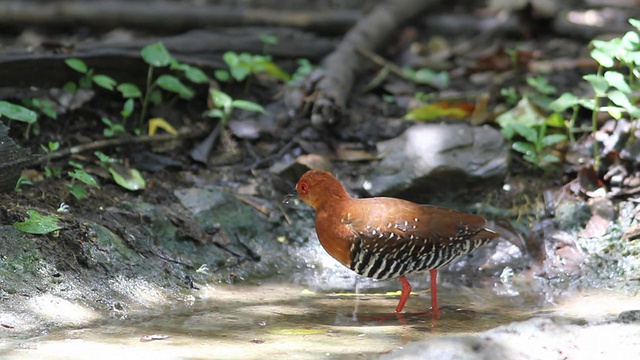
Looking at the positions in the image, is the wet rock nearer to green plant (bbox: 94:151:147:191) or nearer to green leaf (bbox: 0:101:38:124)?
green plant (bbox: 94:151:147:191)

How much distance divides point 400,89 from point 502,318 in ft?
11.6

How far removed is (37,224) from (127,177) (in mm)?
1202

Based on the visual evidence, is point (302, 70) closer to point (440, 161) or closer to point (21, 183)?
point (440, 161)

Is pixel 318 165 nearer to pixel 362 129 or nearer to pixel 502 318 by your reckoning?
pixel 362 129

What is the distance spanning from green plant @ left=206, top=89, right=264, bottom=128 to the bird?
156 centimetres

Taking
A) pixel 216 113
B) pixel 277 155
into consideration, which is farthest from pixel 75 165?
pixel 277 155

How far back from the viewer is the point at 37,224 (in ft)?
14.4

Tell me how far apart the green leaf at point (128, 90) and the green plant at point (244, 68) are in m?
0.82

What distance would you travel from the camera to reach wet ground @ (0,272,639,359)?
3416mm

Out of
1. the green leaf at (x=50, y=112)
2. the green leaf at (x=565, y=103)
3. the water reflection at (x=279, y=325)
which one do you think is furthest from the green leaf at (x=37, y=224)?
the green leaf at (x=565, y=103)

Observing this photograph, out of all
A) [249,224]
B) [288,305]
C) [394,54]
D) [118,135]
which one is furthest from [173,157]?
[394,54]

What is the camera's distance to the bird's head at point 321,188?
4812 mm

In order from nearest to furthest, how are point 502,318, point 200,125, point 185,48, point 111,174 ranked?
point 502,318 < point 111,174 < point 200,125 < point 185,48

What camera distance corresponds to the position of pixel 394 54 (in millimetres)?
8781
